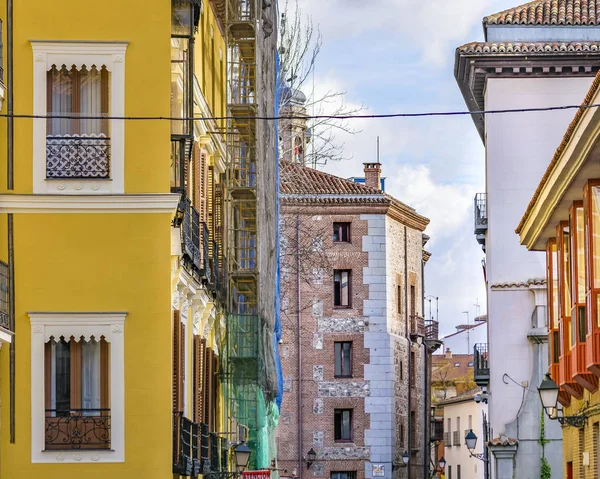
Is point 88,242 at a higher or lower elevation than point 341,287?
lower

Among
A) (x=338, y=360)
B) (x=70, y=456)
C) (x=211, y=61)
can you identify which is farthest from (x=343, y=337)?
(x=70, y=456)

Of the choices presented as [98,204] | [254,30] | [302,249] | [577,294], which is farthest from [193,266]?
[302,249]

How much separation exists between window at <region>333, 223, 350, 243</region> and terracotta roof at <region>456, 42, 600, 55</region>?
56.1 ft

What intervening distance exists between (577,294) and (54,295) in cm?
783

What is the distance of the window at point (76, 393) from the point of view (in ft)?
59.4

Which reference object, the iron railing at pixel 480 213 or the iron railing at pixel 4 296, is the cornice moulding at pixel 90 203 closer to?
the iron railing at pixel 4 296

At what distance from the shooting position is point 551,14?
43.0m

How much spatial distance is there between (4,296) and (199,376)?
20.4 feet

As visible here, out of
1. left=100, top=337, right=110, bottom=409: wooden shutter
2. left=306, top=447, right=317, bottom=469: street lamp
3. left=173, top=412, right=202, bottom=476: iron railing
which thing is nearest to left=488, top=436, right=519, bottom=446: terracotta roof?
left=306, top=447, right=317, bottom=469: street lamp

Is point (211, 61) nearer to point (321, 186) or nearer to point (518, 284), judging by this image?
point (518, 284)

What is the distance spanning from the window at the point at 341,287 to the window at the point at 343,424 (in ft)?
12.9

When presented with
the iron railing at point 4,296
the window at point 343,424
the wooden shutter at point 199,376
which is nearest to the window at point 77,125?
the iron railing at point 4,296

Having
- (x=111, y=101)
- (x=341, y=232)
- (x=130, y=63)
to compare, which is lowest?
(x=111, y=101)

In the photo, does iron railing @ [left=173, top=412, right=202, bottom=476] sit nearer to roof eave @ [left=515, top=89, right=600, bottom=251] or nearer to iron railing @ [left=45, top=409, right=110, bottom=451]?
iron railing @ [left=45, top=409, right=110, bottom=451]
